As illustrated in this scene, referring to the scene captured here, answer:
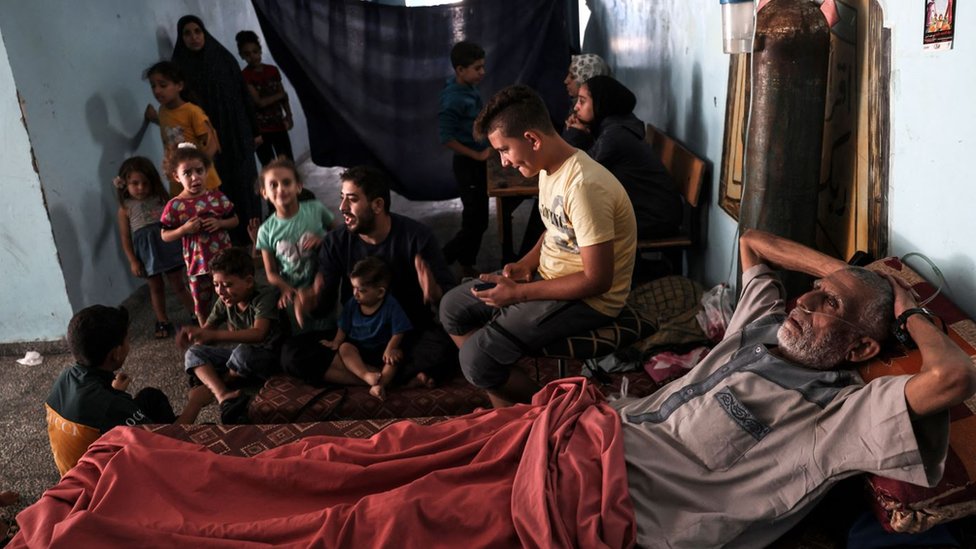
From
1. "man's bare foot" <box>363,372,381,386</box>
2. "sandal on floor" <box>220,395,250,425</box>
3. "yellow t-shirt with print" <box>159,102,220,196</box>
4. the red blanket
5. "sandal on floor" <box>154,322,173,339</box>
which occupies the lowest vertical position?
"sandal on floor" <box>154,322,173,339</box>

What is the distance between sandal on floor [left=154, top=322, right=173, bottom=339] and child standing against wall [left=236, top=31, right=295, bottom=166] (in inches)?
74.3

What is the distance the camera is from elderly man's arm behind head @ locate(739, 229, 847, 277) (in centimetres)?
214

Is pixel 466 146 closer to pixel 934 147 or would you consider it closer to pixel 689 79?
pixel 689 79

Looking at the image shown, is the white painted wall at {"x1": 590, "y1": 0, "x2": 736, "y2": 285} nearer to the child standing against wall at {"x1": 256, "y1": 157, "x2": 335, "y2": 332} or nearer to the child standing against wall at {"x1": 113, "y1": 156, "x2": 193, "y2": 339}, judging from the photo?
the child standing against wall at {"x1": 256, "y1": 157, "x2": 335, "y2": 332}

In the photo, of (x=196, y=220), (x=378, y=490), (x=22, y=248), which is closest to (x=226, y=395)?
(x=196, y=220)

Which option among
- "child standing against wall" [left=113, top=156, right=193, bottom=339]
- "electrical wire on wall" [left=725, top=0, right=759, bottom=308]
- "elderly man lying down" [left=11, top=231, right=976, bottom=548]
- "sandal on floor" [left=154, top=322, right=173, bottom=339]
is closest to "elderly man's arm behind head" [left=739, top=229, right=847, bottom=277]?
"elderly man lying down" [left=11, top=231, right=976, bottom=548]

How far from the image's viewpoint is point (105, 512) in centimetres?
193

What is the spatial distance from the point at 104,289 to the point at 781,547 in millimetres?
3964

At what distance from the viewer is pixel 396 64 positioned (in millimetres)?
5879

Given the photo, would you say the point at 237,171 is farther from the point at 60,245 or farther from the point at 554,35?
the point at 554,35

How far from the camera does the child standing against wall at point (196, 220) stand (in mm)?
3807

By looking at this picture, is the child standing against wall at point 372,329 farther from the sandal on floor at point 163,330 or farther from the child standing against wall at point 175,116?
the child standing against wall at point 175,116

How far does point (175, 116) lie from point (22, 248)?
1188 mm

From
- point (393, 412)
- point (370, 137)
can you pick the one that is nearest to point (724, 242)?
point (393, 412)
